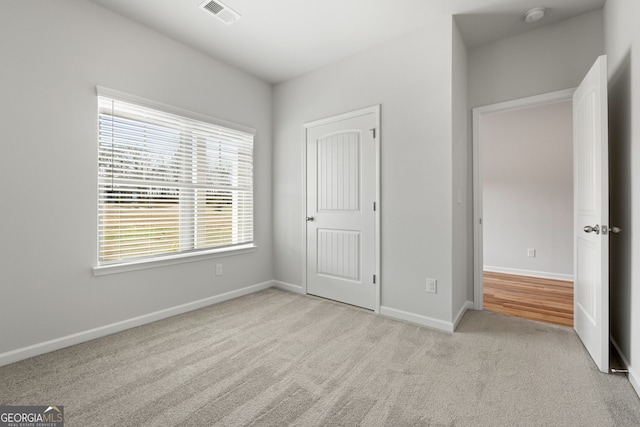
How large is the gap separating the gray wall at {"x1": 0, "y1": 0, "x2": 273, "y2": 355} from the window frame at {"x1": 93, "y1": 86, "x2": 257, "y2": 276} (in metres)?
0.06

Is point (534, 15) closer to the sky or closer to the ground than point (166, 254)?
closer to the sky

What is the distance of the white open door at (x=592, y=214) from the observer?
185 centimetres

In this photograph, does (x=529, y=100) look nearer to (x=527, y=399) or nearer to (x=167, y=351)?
(x=527, y=399)

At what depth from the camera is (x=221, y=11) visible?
244cm

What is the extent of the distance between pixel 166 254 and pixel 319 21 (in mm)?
2589

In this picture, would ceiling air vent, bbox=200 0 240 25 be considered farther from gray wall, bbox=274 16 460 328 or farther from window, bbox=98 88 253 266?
gray wall, bbox=274 16 460 328

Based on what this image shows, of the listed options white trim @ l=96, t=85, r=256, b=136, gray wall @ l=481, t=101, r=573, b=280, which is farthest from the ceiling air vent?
gray wall @ l=481, t=101, r=573, b=280

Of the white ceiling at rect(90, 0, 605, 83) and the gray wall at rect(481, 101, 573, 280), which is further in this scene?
the gray wall at rect(481, 101, 573, 280)

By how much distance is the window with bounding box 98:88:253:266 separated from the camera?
2477 mm

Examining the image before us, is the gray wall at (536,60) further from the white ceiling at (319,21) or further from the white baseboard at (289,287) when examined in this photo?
the white baseboard at (289,287)

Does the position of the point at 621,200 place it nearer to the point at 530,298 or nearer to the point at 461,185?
the point at 461,185

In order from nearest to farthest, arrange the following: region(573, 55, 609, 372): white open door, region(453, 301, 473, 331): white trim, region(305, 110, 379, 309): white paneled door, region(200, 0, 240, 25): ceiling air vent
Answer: region(573, 55, 609, 372): white open door
region(200, 0, 240, 25): ceiling air vent
region(453, 301, 473, 331): white trim
region(305, 110, 379, 309): white paneled door

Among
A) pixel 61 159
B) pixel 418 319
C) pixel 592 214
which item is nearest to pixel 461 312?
pixel 418 319

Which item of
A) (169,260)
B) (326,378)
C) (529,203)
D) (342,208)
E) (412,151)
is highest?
(412,151)
